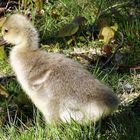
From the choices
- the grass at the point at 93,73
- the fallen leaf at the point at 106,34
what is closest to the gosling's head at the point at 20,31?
the grass at the point at 93,73

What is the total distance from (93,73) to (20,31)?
74 cm

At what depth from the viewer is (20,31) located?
13.4 ft

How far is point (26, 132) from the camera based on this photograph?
384 centimetres

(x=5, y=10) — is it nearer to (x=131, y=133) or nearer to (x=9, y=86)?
(x=9, y=86)

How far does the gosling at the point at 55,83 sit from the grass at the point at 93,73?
3.5 inches

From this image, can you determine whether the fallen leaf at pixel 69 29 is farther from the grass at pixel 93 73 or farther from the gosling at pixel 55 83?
the gosling at pixel 55 83

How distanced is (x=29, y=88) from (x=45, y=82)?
15 centimetres

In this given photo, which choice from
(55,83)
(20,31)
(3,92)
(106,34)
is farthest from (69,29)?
(55,83)

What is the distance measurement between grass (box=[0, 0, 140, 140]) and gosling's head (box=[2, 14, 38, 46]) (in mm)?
464

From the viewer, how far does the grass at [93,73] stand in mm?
3727

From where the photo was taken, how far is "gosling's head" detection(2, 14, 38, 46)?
405 cm

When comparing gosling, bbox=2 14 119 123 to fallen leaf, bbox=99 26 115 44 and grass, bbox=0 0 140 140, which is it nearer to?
grass, bbox=0 0 140 140

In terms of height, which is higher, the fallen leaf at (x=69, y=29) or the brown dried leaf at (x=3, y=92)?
the fallen leaf at (x=69, y=29)

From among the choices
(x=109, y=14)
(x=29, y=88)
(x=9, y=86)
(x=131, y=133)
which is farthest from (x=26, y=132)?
(x=109, y=14)
